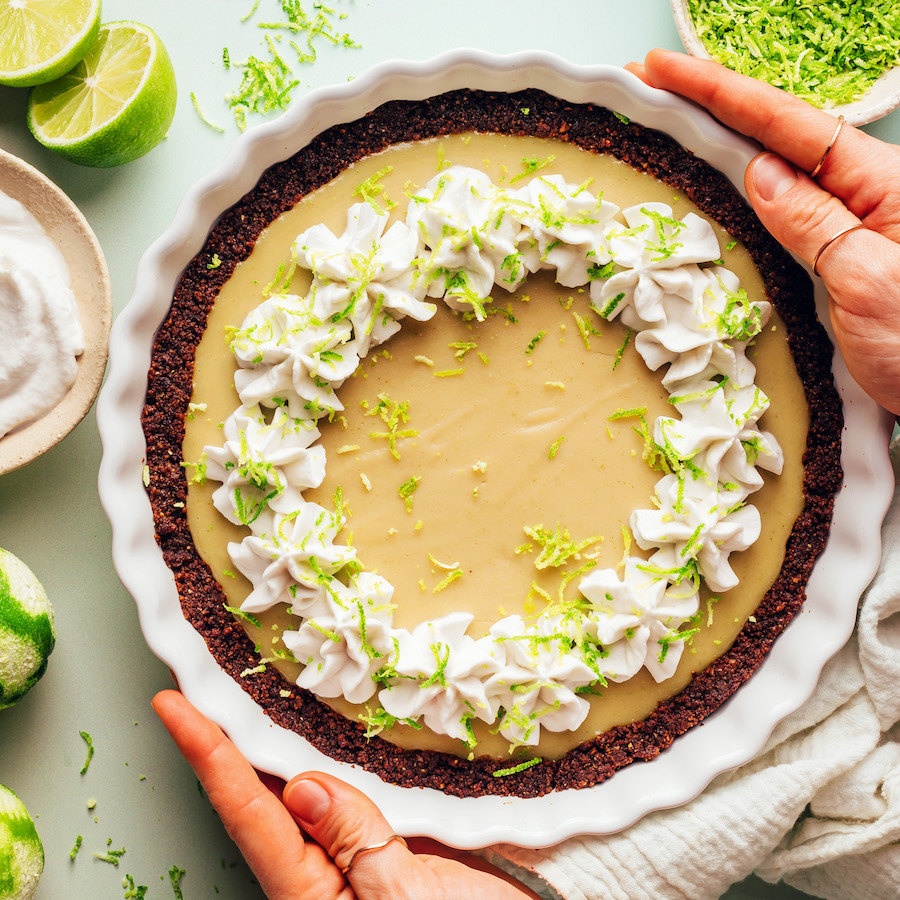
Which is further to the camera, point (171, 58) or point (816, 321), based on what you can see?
point (171, 58)

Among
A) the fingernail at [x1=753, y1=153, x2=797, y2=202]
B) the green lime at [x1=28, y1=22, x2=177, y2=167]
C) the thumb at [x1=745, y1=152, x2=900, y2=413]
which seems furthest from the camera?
the green lime at [x1=28, y1=22, x2=177, y2=167]

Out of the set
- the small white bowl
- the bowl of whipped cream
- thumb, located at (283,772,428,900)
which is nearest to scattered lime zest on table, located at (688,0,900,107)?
the small white bowl

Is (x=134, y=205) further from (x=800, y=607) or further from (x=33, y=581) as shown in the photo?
(x=800, y=607)

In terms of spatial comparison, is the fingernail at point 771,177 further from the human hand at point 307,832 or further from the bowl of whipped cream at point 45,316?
the human hand at point 307,832

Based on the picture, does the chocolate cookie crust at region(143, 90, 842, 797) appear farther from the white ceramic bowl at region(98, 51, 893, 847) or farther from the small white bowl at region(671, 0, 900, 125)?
the small white bowl at region(671, 0, 900, 125)

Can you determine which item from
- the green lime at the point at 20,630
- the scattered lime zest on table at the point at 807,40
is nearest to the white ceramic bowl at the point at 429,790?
the green lime at the point at 20,630

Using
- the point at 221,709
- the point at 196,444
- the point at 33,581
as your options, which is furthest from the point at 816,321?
the point at 33,581

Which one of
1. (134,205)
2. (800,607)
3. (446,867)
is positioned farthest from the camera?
(134,205)
